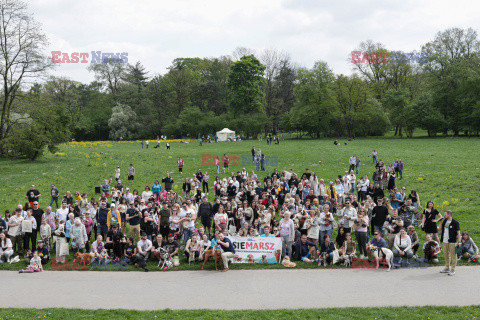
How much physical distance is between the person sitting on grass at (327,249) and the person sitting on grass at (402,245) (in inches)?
84.1

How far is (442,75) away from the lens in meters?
65.6

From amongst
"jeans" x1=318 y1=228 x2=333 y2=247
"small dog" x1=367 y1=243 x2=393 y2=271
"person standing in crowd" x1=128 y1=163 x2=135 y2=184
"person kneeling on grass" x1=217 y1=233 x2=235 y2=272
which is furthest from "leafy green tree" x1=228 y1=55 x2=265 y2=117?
"small dog" x1=367 y1=243 x2=393 y2=271

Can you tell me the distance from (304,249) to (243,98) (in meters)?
62.9

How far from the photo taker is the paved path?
922 cm

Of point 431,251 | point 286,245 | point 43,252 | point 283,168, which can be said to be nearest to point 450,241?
point 431,251

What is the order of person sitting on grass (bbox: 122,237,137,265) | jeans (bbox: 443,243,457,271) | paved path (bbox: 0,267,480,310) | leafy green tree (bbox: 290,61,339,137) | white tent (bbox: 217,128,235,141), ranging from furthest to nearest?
white tent (bbox: 217,128,235,141)
leafy green tree (bbox: 290,61,339,137)
person sitting on grass (bbox: 122,237,137,265)
jeans (bbox: 443,243,457,271)
paved path (bbox: 0,267,480,310)

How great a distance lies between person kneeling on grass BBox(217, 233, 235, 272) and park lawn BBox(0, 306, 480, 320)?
319 centimetres

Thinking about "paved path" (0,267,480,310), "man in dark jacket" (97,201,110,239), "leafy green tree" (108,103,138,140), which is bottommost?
"paved path" (0,267,480,310)

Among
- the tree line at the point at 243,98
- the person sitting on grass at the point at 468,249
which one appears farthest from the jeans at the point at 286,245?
the tree line at the point at 243,98

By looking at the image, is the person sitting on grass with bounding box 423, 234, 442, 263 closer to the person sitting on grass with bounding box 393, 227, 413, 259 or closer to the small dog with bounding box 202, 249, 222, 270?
the person sitting on grass with bounding box 393, 227, 413, 259

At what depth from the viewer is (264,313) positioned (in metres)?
8.66

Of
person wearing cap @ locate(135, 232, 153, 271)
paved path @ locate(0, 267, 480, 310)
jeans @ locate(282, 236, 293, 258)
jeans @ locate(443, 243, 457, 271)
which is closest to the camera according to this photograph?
paved path @ locate(0, 267, 480, 310)

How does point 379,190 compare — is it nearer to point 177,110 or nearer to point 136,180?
point 136,180

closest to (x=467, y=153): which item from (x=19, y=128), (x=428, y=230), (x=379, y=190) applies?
(x=379, y=190)
